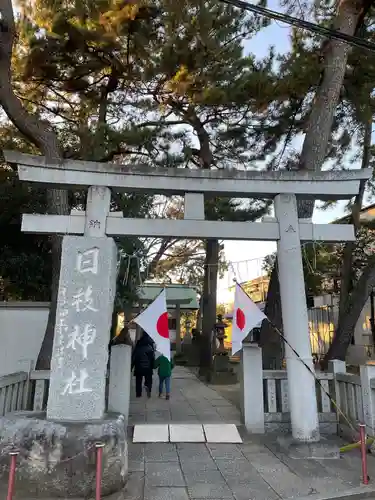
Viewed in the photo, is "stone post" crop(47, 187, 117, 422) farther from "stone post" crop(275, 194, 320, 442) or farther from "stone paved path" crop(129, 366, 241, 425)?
"stone post" crop(275, 194, 320, 442)

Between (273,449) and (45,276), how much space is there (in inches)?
366

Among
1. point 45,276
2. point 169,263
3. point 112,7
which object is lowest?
point 45,276

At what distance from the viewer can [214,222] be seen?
6945 millimetres

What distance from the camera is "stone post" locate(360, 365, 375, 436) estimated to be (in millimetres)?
6469

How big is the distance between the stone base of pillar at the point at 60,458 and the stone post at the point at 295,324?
9.95 feet

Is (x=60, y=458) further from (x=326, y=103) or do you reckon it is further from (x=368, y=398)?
(x=326, y=103)

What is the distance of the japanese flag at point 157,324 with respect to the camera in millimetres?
6707

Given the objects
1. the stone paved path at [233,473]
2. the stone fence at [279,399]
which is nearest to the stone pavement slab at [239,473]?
the stone paved path at [233,473]

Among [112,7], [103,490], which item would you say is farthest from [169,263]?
[103,490]

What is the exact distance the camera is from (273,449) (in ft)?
21.3

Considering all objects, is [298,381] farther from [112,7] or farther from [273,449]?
[112,7]

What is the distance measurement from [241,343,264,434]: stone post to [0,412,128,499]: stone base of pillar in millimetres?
3143

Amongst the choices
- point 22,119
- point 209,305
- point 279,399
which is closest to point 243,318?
point 279,399

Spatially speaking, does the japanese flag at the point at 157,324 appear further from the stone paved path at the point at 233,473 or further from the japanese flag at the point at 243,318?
the stone paved path at the point at 233,473
